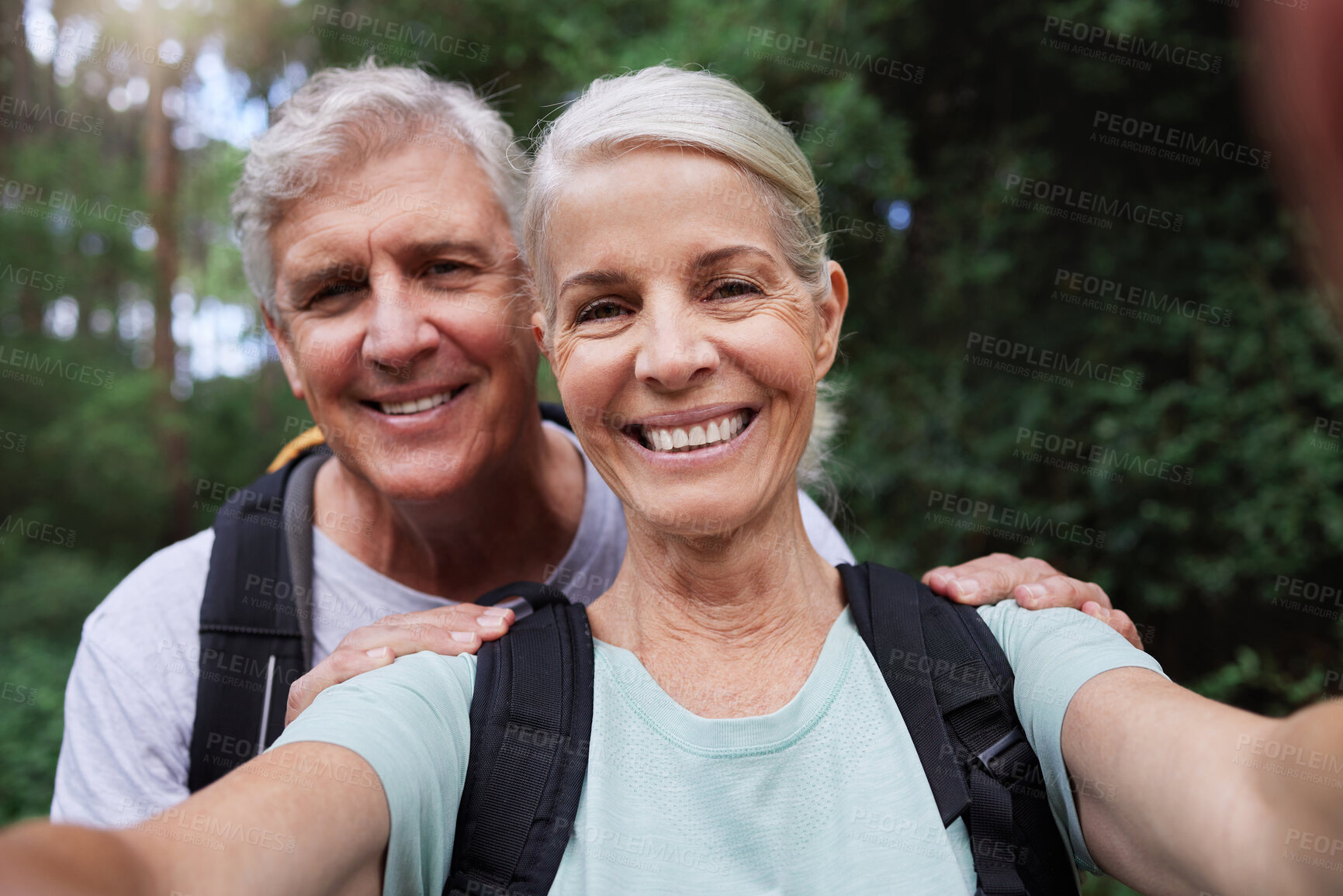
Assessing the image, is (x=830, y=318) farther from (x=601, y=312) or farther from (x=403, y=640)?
(x=403, y=640)

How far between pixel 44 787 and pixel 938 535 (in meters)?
6.22

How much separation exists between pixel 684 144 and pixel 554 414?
5.20 feet

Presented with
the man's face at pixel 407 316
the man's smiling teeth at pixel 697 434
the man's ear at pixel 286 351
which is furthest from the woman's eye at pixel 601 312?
the man's ear at pixel 286 351

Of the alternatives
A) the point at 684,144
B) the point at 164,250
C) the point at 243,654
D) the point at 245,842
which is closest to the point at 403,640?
the point at 245,842

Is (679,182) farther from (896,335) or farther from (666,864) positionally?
(896,335)

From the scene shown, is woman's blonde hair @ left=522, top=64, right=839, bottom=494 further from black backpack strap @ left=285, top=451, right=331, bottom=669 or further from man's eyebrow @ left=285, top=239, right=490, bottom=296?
black backpack strap @ left=285, top=451, right=331, bottom=669

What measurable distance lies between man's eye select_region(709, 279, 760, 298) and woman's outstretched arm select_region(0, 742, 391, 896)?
3.49ft

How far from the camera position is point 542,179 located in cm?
201

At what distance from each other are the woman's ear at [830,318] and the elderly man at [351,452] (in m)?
0.89

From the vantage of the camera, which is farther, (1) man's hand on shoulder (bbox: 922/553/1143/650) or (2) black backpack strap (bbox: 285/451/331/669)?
(2) black backpack strap (bbox: 285/451/331/669)

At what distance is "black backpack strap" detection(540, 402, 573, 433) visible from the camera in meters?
3.23

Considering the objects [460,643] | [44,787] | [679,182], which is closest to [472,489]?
[460,643]

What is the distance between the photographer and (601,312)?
1.91 m

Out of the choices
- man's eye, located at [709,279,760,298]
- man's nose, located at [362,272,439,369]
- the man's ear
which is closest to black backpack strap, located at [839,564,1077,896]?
man's eye, located at [709,279,760,298]
